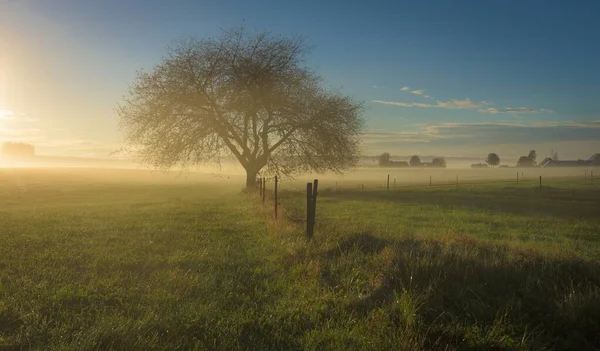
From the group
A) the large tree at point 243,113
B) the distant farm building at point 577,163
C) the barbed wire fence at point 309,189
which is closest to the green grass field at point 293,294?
the barbed wire fence at point 309,189

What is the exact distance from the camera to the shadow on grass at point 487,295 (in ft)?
17.7

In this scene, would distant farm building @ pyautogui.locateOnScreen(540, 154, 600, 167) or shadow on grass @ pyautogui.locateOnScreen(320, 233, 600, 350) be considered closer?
shadow on grass @ pyautogui.locateOnScreen(320, 233, 600, 350)

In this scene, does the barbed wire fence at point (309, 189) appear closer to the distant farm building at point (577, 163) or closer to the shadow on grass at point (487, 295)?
the shadow on grass at point (487, 295)

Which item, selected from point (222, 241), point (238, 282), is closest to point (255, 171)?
point (222, 241)

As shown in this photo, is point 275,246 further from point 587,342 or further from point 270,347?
point 587,342

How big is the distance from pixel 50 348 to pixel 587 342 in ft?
22.3

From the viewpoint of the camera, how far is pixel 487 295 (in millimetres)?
6496

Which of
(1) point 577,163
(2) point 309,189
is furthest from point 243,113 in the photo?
(1) point 577,163

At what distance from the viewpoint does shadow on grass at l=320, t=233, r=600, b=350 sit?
5.38 meters

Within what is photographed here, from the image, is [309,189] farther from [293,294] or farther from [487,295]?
[487,295]

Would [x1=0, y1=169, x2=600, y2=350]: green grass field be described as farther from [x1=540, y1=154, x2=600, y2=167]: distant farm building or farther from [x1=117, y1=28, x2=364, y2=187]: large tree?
[x1=540, y1=154, x2=600, y2=167]: distant farm building

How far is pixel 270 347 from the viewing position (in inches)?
197

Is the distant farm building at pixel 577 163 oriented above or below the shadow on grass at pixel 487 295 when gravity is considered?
above

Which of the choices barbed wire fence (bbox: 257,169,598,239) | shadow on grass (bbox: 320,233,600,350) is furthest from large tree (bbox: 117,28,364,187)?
shadow on grass (bbox: 320,233,600,350)
